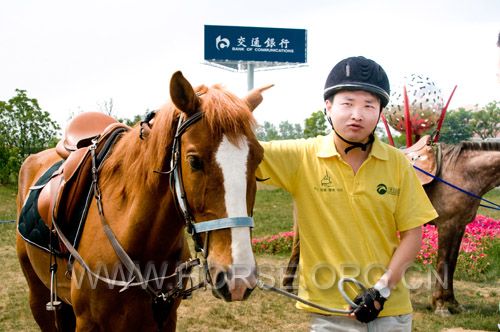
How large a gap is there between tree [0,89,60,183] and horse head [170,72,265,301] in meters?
15.4

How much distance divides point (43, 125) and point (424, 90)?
571 inches

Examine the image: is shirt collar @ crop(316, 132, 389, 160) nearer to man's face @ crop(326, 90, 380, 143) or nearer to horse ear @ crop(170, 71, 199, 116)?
man's face @ crop(326, 90, 380, 143)

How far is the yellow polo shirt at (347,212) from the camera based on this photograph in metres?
1.96

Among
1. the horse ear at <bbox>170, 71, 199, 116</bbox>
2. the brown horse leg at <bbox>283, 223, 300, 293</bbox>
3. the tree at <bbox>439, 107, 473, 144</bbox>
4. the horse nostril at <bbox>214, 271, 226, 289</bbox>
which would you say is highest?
the tree at <bbox>439, 107, 473, 144</bbox>

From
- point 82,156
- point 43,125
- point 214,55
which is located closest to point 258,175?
point 82,156

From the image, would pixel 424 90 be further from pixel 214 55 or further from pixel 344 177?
pixel 214 55

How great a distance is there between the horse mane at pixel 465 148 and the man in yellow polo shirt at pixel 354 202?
3.82 m

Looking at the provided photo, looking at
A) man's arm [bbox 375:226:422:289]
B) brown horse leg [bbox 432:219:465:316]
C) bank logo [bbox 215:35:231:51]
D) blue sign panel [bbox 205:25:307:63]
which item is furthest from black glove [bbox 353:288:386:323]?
bank logo [bbox 215:35:231:51]

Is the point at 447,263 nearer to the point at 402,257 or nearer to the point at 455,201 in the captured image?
the point at 455,201

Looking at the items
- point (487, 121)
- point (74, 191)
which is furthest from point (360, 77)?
point (487, 121)

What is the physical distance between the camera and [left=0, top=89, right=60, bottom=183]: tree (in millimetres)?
15532

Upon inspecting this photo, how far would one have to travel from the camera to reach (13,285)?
614cm

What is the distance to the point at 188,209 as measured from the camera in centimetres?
180

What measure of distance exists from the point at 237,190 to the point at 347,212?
0.55 meters
